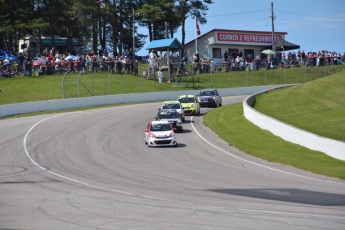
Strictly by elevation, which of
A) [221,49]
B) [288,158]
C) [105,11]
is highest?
[105,11]

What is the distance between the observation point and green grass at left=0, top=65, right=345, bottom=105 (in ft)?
150

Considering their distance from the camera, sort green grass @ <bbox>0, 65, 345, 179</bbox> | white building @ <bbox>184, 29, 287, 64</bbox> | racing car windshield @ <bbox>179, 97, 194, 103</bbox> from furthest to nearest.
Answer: white building @ <bbox>184, 29, 287, 64</bbox>
racing car windshield @ <bbox>179, 97, 194, 103</bbox>
green grass @ <bbox>0, 65, 345, 179</bbox>

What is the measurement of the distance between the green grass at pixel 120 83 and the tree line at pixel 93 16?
6889 mm

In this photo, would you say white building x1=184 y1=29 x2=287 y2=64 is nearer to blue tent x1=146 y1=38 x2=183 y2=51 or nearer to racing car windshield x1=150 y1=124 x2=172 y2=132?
blue tent x1=146 y1=38 x2=183 y2=51

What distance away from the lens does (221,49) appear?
74.5 metres

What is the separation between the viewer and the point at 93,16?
65.8 metres

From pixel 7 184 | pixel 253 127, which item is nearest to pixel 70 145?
pixel 7 184

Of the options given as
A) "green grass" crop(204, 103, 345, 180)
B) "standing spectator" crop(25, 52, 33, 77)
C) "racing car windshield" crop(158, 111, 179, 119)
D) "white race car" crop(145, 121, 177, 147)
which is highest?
"standing spectator" crop(25, 52, 33, 77)

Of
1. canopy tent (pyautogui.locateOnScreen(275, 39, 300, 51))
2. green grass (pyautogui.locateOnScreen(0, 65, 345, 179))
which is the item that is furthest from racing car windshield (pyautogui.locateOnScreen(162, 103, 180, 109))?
canopy tent (pyautogui.locateOnScreen(275, 39, 300, 51))

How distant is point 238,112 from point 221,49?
35.2 meters

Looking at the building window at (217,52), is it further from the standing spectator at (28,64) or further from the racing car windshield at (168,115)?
the racing car windshield at (168,115)

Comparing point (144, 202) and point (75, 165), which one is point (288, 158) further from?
point (144, 202)

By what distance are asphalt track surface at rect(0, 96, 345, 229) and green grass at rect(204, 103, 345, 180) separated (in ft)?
2.51

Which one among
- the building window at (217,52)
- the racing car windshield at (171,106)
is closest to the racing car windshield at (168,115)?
the racing car windshield at (171,106)
